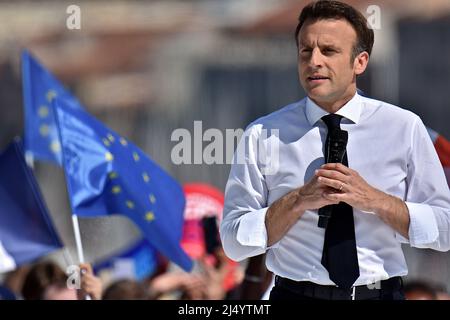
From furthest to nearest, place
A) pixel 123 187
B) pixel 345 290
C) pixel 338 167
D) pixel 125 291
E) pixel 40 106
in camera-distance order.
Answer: pixel 40 106
pixel 125 291
pixel 123 187
pixel 345 290
pixel 338 167

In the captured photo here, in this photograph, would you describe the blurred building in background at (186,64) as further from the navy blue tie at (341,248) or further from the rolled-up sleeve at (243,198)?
the navy blue tie at (341,248)

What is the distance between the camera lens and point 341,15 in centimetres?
271

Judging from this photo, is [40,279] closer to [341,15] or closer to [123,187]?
[123,187]

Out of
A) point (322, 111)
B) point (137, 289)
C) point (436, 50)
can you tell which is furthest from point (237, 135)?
point (436, 50)

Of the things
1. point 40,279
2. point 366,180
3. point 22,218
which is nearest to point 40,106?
point 40,279

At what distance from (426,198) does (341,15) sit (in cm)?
41

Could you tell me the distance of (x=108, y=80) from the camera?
424 inches

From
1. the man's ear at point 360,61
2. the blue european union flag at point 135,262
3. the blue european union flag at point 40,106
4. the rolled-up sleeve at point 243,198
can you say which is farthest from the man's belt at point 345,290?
the blue european union flag at point 135,262

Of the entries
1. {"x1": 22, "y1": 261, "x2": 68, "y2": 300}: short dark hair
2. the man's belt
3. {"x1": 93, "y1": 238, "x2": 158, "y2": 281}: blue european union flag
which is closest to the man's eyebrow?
the man's belt

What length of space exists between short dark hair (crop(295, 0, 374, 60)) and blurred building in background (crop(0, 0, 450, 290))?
181 inches

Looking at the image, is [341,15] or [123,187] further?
[123,187]

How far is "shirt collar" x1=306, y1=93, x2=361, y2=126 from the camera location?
109 inches

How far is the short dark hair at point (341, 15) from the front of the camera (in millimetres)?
2711

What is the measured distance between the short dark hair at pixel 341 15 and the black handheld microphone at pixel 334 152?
0.18 meters
